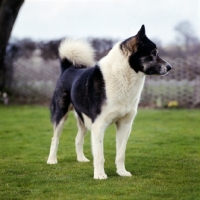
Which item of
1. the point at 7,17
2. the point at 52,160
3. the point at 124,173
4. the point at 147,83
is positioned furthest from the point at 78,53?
the point at 147,83

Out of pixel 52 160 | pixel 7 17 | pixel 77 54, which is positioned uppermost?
pixel 7 17

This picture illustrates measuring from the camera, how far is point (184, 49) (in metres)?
14.3

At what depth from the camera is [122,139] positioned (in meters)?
5.39

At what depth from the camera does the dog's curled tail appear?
6.33 m

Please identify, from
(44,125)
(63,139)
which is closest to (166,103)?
(44,125)

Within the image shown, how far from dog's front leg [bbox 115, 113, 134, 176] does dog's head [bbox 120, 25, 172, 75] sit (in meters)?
0.58

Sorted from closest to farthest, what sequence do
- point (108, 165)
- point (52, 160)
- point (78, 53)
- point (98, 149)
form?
1. point (98, 149)
2. point (108, 165)
3. point (52, 160)
4. point (78, 53)

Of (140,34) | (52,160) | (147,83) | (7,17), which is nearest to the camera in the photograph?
(140,34)

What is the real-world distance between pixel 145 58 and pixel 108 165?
5.27 ft

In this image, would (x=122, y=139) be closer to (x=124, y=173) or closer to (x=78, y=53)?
(x=124, y=173)

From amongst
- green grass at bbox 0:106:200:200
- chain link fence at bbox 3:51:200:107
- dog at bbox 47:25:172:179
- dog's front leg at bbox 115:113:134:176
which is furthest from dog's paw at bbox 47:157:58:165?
chain link fence at bbox 3:51:200:107

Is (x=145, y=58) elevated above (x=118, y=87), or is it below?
above

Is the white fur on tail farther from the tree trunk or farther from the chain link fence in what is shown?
the chain link fence

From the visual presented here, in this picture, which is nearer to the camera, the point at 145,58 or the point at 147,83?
the point at 145,58
